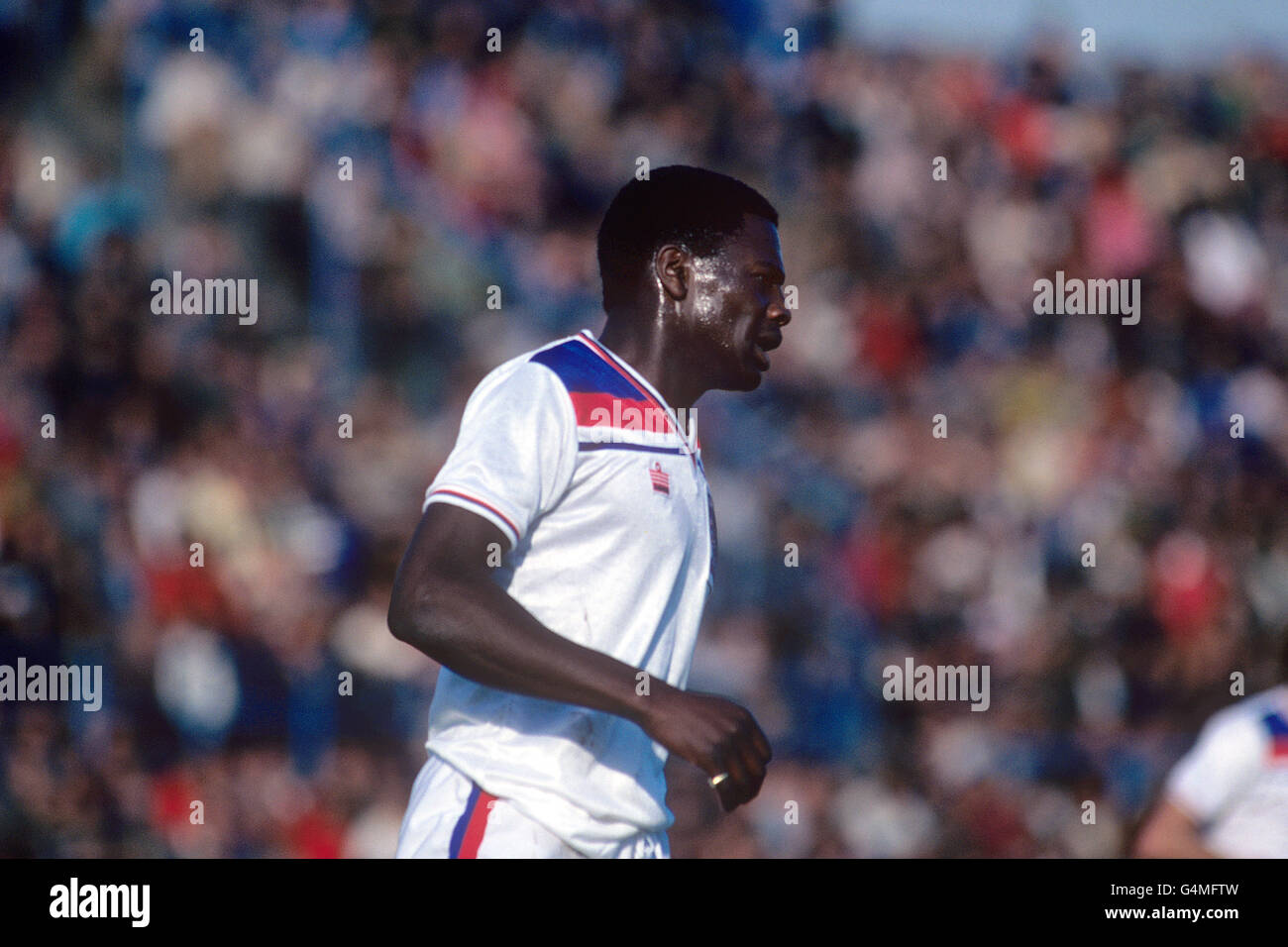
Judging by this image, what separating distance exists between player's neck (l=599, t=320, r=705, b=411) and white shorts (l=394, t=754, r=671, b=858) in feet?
3.02

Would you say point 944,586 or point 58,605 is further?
point 944,586

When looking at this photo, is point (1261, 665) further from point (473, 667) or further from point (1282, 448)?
point (473, 667)

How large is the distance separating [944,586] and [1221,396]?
2254 mm

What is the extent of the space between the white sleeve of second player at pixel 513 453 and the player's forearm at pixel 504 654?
7.8 inches

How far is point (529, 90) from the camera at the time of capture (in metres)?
8.45

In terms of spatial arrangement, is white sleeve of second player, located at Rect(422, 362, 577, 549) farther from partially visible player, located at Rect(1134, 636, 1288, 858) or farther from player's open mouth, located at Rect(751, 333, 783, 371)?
partially visible player, located at Rect(1134, 636, 1288, 858)

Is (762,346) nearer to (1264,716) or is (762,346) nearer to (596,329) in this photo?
(1264,716)

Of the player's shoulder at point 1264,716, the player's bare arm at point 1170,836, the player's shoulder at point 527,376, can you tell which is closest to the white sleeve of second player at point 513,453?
the player's shoulder at point 527,376

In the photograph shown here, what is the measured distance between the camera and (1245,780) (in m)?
4.08

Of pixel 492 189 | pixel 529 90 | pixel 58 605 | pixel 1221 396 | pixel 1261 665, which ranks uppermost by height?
pixel 529 90

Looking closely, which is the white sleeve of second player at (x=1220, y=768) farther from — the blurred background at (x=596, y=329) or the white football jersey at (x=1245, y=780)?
the blurred background at (x=596, y=329)

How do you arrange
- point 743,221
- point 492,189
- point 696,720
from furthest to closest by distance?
point 492,189, point 743,221, point 696,720

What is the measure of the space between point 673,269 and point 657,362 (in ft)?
0.70

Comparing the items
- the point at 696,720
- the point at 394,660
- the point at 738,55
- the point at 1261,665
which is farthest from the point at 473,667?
the point at 738,55
